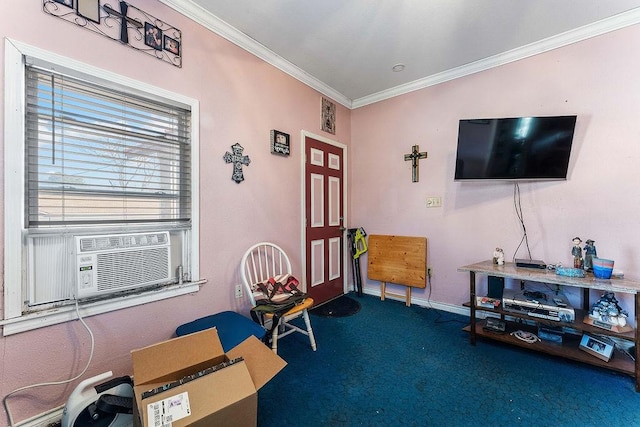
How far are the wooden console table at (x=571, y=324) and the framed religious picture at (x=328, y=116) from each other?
2210 mm

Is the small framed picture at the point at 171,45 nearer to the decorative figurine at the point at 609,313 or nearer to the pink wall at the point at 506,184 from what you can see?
the pink wall at the point at 506,184

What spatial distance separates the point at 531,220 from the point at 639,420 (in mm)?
1496

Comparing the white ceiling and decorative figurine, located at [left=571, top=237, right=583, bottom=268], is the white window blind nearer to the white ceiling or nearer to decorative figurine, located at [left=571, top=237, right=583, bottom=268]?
the white ceiling

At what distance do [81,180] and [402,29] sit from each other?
2572mm

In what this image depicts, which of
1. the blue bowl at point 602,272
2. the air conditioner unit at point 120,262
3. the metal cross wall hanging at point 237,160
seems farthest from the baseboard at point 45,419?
the blue bowl at point 602,272

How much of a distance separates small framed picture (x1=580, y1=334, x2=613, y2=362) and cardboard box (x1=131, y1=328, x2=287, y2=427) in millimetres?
2256

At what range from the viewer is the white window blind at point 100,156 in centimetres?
140

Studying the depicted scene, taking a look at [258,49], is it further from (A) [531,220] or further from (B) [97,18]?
(A) [531,220]

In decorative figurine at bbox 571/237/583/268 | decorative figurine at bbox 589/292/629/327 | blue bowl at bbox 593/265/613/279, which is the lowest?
decorative figurine at bbox 589/292/629/327

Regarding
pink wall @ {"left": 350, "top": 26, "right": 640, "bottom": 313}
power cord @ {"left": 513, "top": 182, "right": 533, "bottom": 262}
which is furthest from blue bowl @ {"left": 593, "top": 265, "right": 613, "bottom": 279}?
power cord @ {"left": 513, "top": 182, "right": 533, "bottom": 262}

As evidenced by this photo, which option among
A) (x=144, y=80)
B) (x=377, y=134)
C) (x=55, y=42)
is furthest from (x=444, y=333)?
(x=55, y=42)

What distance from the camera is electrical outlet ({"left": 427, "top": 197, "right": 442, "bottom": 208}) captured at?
3002 mm

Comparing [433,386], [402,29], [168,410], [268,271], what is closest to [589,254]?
[433,386]

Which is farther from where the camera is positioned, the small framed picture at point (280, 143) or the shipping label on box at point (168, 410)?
the small framed picture at point (280, 143)
